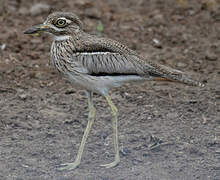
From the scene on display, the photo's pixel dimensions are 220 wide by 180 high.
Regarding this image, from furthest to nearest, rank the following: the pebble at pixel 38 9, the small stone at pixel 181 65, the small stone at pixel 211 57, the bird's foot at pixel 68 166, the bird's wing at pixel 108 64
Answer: the pebble at pixel 38 9, the small stone at pixel 211 57, the small stone at pixel 181 65, the bird's foot at pixel 68 166, the bird's wing at pixel 108 64

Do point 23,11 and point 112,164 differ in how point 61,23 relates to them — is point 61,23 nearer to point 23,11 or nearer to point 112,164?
point 112,164

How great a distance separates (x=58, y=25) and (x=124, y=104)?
1781mm

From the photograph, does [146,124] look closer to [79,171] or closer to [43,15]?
[79,171]

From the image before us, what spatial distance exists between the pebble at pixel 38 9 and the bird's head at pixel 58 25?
145 inches

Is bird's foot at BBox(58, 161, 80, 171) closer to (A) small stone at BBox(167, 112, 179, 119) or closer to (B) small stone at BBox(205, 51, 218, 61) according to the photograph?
(A) small stone at BBox(167, 112, 179, 119)

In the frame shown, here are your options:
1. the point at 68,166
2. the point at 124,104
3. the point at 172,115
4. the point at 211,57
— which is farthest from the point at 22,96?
the point at 211,57

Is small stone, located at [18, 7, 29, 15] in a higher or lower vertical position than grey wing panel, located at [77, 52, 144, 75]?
higher

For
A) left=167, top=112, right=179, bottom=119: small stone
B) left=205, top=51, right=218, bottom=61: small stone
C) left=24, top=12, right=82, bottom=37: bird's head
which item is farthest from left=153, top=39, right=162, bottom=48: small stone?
left=24, top=12, right=82, bottom=37: bird's head

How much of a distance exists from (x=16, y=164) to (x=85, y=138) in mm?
761

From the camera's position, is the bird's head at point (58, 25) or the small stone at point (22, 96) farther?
the small stone at point (22, 96)

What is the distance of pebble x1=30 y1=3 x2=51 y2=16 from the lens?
862 cm

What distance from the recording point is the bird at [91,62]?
4918 millimetres

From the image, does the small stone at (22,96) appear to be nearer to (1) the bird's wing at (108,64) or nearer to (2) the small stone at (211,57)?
(1) the bird's wing at (108,64)

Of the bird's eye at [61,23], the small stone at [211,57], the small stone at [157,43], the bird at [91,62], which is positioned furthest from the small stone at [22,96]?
the small stone at [211,57]
